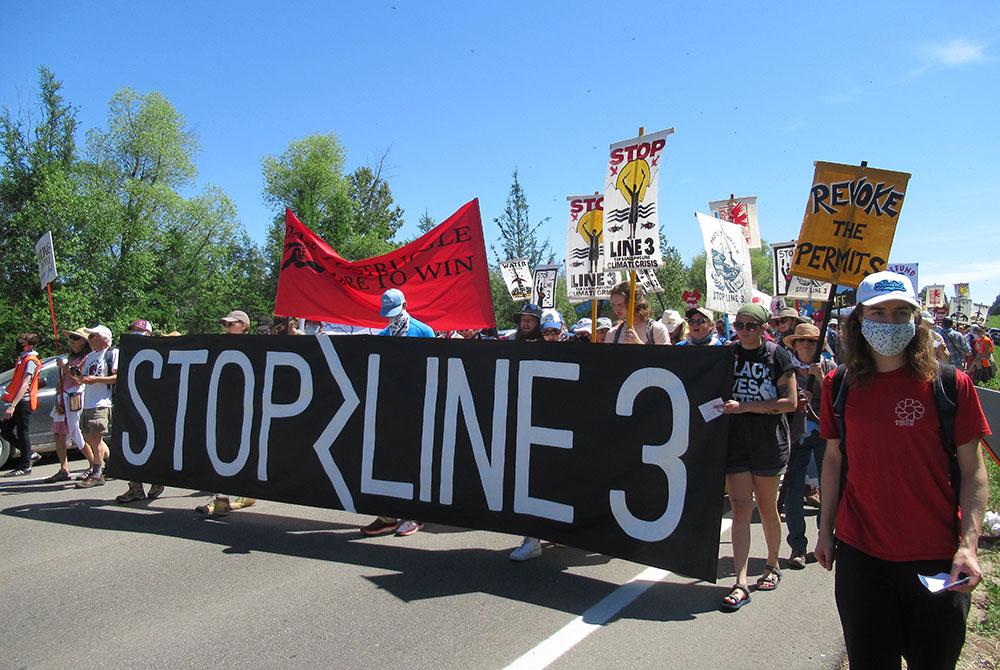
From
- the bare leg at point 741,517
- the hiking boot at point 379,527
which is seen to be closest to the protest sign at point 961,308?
the bare leg at point 741,517

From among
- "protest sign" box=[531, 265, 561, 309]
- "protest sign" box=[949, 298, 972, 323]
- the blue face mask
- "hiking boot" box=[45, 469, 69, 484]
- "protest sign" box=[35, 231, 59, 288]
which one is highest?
"protest sign" box=[949, 298, 972, 323]

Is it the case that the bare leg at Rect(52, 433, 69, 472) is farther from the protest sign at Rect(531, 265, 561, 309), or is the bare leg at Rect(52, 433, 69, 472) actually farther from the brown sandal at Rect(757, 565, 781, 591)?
the protest sign at Rect(531, 265, 561, 309)

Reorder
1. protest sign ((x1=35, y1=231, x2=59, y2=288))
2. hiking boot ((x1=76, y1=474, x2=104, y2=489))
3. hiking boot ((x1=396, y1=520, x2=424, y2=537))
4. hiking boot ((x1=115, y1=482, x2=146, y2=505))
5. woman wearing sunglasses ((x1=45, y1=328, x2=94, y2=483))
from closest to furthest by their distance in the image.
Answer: hiking boot ((x1=396, y1=520, x2=424, y2=537))
hiking boot ((x1=115, y1=482, x2=146, y2=505))
hiking boot ((x1=76, y1=474, x2=104, y2=489))
woman wearing sunglasses ((x1=45, y1=328, x2=94, y2=483))
protest sign ((x1=35, y1=231, x2=59, y2=288))

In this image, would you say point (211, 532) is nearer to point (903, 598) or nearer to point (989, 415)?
point (903, 598)

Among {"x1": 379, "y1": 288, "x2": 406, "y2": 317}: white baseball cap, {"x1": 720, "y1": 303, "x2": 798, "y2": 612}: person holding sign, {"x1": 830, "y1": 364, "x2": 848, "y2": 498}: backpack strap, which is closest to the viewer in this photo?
{"x1": 830, "y1": 364, "x2": 848, "y2": 498}: backpack strap

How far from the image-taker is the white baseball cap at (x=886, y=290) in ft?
7.97

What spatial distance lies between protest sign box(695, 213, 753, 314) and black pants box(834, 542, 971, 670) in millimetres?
6728

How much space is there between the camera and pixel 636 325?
680 centimetres

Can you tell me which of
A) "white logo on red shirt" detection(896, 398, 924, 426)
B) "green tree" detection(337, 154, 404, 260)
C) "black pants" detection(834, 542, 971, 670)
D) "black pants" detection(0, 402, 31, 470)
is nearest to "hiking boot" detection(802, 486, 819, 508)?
"black pants" detection(834, 542, 971, 670)

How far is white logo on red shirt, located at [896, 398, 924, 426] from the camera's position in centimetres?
234

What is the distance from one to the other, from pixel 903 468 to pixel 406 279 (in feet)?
18.2

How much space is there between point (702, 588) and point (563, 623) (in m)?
1.19

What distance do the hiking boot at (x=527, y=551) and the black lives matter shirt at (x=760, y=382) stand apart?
171cm

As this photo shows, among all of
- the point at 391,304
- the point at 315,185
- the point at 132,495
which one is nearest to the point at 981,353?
the point at 391,304
